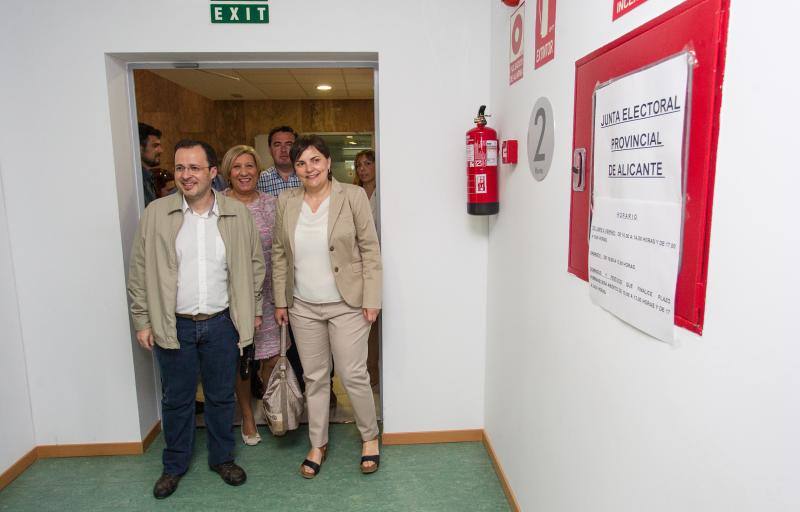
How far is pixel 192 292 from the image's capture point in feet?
7.33

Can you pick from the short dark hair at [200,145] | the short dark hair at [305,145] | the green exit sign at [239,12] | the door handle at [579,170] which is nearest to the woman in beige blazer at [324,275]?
the short dark hair at [305,145]

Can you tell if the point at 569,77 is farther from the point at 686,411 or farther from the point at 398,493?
the point at 398,493

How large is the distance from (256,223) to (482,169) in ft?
3.86

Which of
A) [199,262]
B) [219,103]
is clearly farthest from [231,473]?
[219,103]

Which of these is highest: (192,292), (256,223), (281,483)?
(256,223)

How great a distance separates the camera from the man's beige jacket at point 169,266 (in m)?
2.19

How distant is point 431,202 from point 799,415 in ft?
6.38

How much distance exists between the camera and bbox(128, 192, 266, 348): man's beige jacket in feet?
7.20

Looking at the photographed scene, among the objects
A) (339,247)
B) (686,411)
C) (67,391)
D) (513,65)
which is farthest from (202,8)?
(686,411)

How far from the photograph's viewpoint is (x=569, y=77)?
1.56m

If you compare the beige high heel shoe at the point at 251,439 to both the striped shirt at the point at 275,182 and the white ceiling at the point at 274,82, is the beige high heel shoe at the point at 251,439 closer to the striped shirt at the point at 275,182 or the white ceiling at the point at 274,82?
the striped shirt at the point at 275,182

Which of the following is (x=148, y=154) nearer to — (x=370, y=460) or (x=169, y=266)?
(x=169, y=266)

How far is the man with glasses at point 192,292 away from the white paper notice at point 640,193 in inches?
62.4

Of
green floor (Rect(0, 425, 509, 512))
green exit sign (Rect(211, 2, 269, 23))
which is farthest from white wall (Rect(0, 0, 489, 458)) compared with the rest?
green floor (Rect(0, 425, 509, 512))
